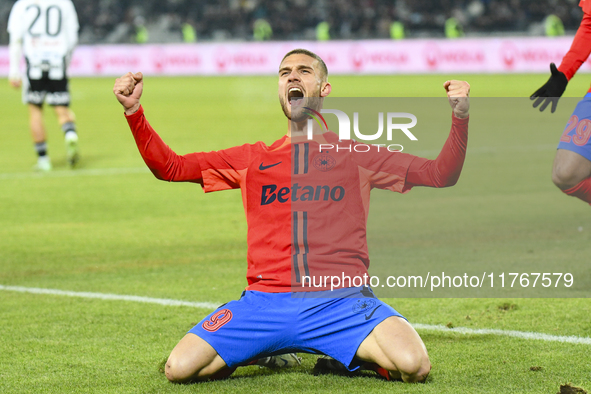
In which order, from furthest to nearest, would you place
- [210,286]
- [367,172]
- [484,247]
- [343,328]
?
[484,247] → [210,286] → [367,172] → [343,328]

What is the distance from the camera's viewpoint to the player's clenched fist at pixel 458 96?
3.43 metres

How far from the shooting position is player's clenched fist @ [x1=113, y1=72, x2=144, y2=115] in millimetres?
3602

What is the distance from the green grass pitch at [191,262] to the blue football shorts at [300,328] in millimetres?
147

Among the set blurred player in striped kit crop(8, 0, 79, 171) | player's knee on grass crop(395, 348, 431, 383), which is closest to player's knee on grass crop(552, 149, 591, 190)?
player's knee on grass crop(395, 348, 431, 383)

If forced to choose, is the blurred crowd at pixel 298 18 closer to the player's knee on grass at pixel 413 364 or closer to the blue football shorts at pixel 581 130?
the blue football shorts at pixel 581 130

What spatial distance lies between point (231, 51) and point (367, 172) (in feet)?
99.6

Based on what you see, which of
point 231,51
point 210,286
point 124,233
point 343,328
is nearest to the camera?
point 343,328

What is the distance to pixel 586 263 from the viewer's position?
5.84 m

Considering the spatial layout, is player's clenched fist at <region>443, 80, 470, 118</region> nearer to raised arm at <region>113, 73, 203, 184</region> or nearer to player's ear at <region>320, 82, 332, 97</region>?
player's ear at <region>320, 82, 332, 97</region>

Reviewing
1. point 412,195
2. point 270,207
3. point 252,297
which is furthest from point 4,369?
point 412,195

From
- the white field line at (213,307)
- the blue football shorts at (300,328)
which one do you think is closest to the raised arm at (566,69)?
the white field line at (213,307)

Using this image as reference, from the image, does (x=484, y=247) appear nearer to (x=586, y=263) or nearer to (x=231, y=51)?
(x=586, y=263)

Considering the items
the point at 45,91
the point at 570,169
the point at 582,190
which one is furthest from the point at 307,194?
the point at 45,91

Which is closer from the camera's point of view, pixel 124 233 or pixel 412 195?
pixel 124 233
